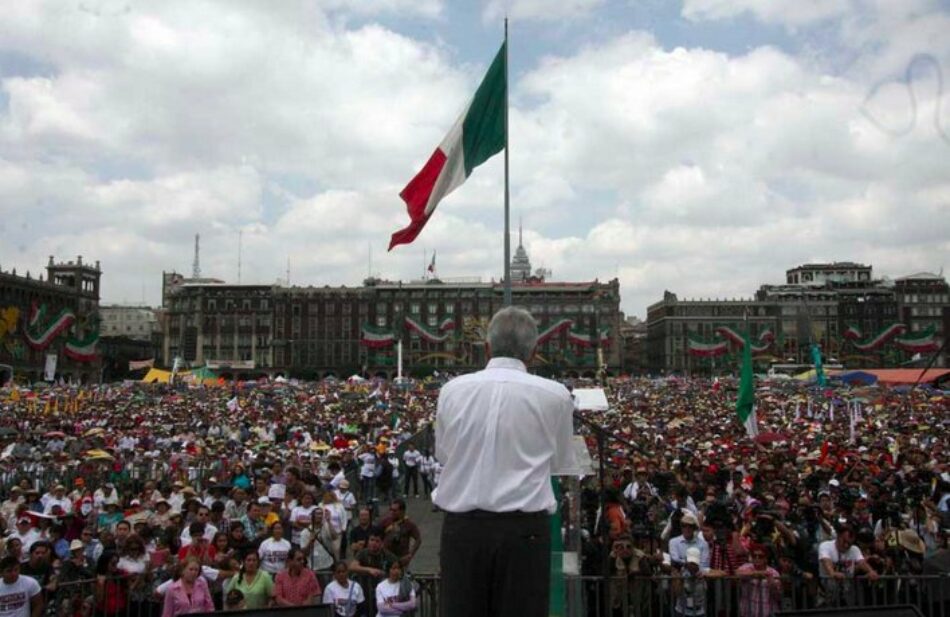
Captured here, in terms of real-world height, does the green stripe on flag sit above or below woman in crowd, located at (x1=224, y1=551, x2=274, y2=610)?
above

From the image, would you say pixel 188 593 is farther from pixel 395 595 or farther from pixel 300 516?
pixel 300 516

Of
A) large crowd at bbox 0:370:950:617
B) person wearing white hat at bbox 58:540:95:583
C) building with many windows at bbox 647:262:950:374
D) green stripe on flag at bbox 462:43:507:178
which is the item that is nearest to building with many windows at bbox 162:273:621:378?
building with many windows at bbox 647:262:950:374

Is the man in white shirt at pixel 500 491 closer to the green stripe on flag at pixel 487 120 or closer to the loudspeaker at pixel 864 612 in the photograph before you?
the loudspeaker at pixel 864 612

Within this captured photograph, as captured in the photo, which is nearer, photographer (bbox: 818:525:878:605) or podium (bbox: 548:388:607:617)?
podium (bbox: 548:388:607:617)

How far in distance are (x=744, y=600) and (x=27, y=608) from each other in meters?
5.67

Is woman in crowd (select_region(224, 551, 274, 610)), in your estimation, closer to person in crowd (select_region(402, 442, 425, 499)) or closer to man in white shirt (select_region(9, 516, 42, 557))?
man in white shirt (select_region(9, 516, 42, 557))

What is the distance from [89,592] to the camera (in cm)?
712

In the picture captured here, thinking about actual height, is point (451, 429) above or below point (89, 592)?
above

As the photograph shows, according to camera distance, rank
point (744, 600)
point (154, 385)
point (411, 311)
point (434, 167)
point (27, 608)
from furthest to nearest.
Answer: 1. point (411, 311)
2. point (154, 385)
3. point (434, 167)
4. point (744, 600)
5. point (27, 608)

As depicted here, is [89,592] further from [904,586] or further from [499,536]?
[904,586]

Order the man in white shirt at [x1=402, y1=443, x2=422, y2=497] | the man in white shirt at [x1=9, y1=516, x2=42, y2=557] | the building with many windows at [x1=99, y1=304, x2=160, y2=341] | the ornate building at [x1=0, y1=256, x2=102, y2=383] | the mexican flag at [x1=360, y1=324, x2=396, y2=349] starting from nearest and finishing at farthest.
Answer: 1. the man in white shirt at [x1=9, y1=516, x2=42, y2=557]
2. the man in white shirt at [x1=402, y1=443, x2=422, y2=497]
3. the mexican flag at [x1=360, y1=324, x2=396, y2=349]
4. the ornate building at [x1=0, y1=256, x2=102, y2=383]
5. the building with many windows at [x1=99, y1=304, x2=160, y2=341]

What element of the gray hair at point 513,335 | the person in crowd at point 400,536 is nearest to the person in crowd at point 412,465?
the person in crowd at point 400,536

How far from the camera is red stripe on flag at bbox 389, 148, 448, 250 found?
8922 millimetres

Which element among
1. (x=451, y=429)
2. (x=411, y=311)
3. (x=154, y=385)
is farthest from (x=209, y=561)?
(x=411, y=311)
